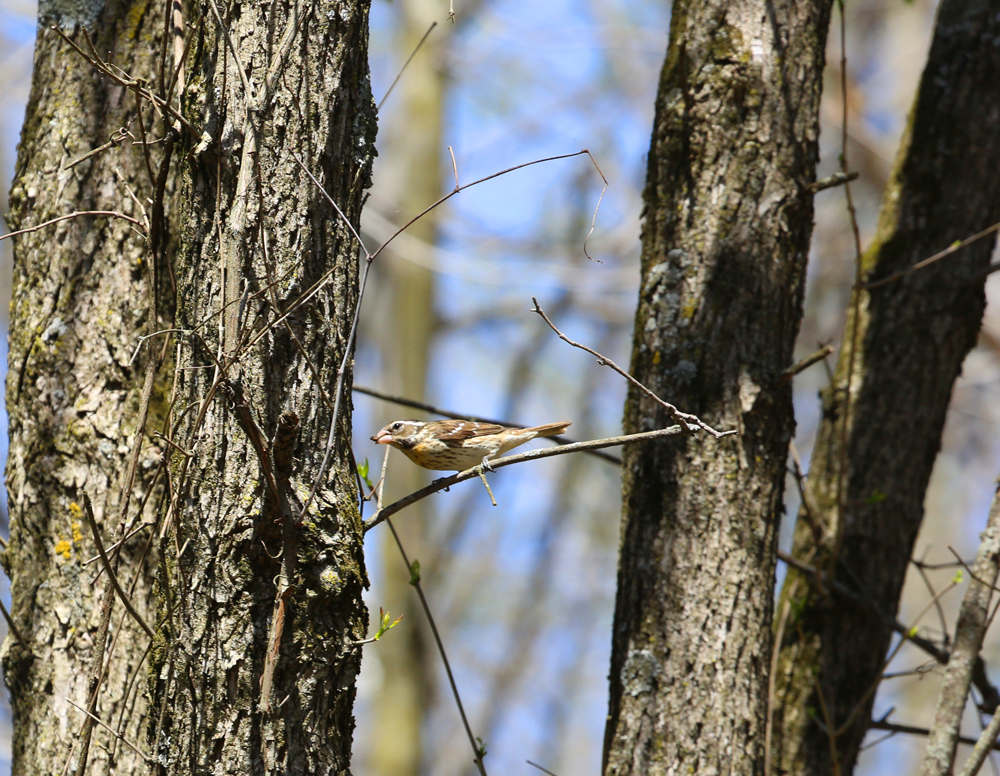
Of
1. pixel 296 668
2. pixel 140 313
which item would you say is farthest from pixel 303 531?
pixel 140 313

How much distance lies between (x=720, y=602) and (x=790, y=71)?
6.40 feet

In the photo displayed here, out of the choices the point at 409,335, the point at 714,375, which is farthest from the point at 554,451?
the point at 409,335

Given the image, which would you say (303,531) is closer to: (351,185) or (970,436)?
(351,185)

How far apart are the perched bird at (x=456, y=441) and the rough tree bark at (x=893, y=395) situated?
137 centimetres

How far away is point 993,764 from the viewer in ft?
10.6

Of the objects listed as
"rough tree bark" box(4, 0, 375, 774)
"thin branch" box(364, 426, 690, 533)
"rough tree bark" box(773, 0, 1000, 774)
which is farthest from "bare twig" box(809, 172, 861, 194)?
"rough tree bark" box(4, 0, 375, 774)

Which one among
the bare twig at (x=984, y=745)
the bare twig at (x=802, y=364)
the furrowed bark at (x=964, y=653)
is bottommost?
the bare twig at (x=984, y=745)

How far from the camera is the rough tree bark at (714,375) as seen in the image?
2.96 metres

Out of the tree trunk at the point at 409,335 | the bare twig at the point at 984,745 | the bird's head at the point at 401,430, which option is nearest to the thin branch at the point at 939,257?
the bare twig at the point at 984,745

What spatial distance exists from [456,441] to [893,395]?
202 centimetres

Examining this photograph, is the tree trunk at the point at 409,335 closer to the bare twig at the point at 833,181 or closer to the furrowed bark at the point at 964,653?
the bare twig at the point at 833,181

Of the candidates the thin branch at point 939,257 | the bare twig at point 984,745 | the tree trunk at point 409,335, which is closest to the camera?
the bare twig at point 984,745

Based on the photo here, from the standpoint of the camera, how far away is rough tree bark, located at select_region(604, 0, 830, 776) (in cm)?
296

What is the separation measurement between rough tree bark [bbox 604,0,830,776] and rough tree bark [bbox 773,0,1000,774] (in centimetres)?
74
